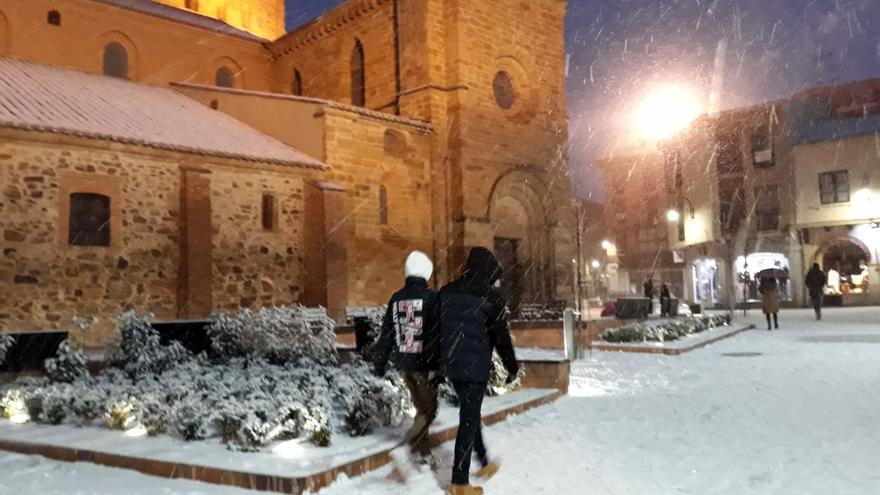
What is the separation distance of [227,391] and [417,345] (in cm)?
319

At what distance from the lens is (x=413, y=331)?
5543 millimetres

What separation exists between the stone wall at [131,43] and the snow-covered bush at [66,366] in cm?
1620

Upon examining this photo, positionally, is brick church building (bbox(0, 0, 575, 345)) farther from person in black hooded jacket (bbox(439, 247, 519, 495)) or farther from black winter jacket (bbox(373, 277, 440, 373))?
person in black hooded jacket (bbox(439, 247, 519, 495))

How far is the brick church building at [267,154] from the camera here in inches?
607

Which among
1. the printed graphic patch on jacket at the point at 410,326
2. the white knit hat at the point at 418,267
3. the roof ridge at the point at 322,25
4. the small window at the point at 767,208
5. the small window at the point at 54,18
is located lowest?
the printed graphic patch on jacket at the point at 410,326

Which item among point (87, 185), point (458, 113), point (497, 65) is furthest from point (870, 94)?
point (87, 185)

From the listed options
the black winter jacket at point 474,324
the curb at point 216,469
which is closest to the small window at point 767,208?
the curb at point 216,469

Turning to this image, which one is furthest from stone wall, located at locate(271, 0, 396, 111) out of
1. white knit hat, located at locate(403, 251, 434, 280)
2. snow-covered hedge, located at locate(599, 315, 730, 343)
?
white knit hat, located at locate(403, 251, 434, 280)

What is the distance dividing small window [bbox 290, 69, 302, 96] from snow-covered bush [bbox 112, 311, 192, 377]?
59.2 feet

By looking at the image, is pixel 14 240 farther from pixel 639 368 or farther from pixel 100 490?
pixel 639 368

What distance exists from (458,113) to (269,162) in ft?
22.4

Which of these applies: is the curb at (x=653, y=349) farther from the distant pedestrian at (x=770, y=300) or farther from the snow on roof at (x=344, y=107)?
the snow on roof at (x=344, y=107)

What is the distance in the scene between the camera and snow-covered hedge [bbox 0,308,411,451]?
627cm

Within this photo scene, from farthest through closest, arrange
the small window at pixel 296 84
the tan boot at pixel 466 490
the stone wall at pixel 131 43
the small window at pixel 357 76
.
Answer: the small window at pixel 296 84, the small window at pixel 357 76, the stone wall at pixel 131 43, the tan boot at pixel 466 490
